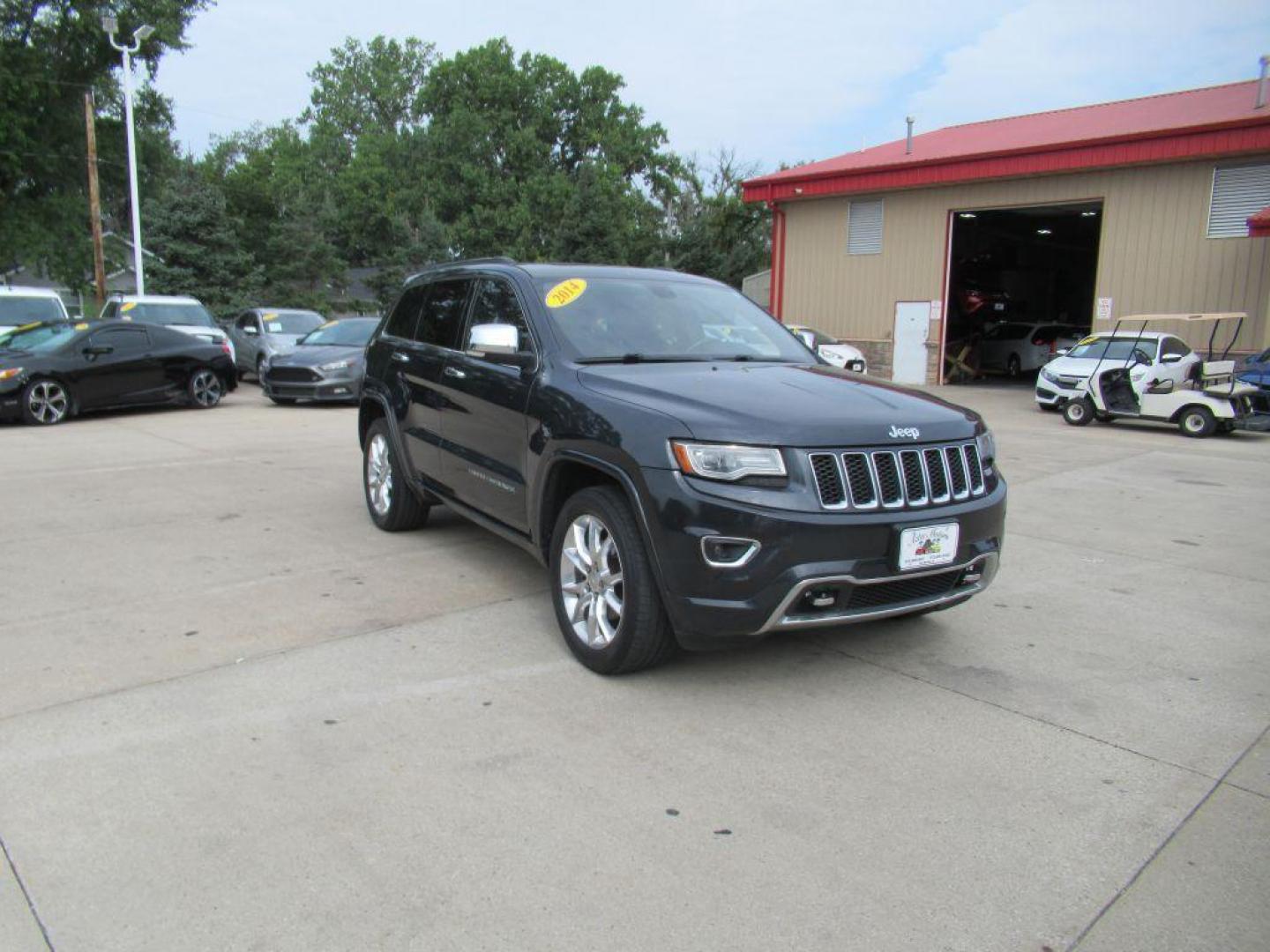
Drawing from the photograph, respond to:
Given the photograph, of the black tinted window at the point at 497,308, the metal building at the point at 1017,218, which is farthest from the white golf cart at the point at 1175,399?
the black tinted window at the point at 497,308

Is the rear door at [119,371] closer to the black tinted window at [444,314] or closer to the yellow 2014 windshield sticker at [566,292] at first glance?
the black tinted window at [444,314]

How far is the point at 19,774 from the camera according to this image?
3254 millimetres

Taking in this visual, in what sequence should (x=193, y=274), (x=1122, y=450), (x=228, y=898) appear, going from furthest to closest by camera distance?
(x=193, y=274)
(x=1122, y=450)
(x=228, y=898)

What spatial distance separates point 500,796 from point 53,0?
41.5 m

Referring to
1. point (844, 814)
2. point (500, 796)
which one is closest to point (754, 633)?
point (844, 814)

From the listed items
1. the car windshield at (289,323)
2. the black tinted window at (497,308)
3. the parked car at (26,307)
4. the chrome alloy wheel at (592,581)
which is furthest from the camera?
the car windshield at (289,323)

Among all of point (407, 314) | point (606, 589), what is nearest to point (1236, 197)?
point (407, 314)

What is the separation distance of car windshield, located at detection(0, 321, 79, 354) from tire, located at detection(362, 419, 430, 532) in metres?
8.82

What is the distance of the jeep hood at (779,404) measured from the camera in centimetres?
371

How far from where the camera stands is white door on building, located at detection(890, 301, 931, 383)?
2395 cm

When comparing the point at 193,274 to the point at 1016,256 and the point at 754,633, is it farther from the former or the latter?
the point at 754,633

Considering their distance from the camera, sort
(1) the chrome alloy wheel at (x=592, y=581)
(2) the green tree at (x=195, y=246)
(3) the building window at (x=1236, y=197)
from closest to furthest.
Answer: (1) the chrome alloy wheel at (x=592, y=581), (3) the building window at (x=1236, y=197), (2) the green tree at (x=195, y=246)

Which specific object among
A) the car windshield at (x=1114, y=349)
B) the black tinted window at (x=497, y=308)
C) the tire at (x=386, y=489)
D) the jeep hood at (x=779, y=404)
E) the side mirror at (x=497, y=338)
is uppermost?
the black tinted window at (x=497, y=308)

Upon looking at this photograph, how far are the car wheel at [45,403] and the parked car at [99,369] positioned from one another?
0.01 metres
